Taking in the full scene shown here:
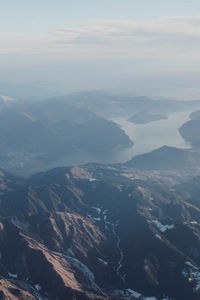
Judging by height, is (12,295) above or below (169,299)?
above

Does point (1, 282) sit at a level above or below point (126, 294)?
above

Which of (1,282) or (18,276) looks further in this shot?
(18,276)

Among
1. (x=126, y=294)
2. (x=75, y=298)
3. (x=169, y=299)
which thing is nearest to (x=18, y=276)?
(x=75, y=298)

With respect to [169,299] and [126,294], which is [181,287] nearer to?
[169,299]

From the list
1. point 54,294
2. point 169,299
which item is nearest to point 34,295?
point 54,294

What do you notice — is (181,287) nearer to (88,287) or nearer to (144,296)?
(144,296)

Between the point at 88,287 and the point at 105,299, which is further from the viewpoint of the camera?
the point at 88,287

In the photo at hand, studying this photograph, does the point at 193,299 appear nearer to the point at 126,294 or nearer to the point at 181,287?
the point at 181,287
